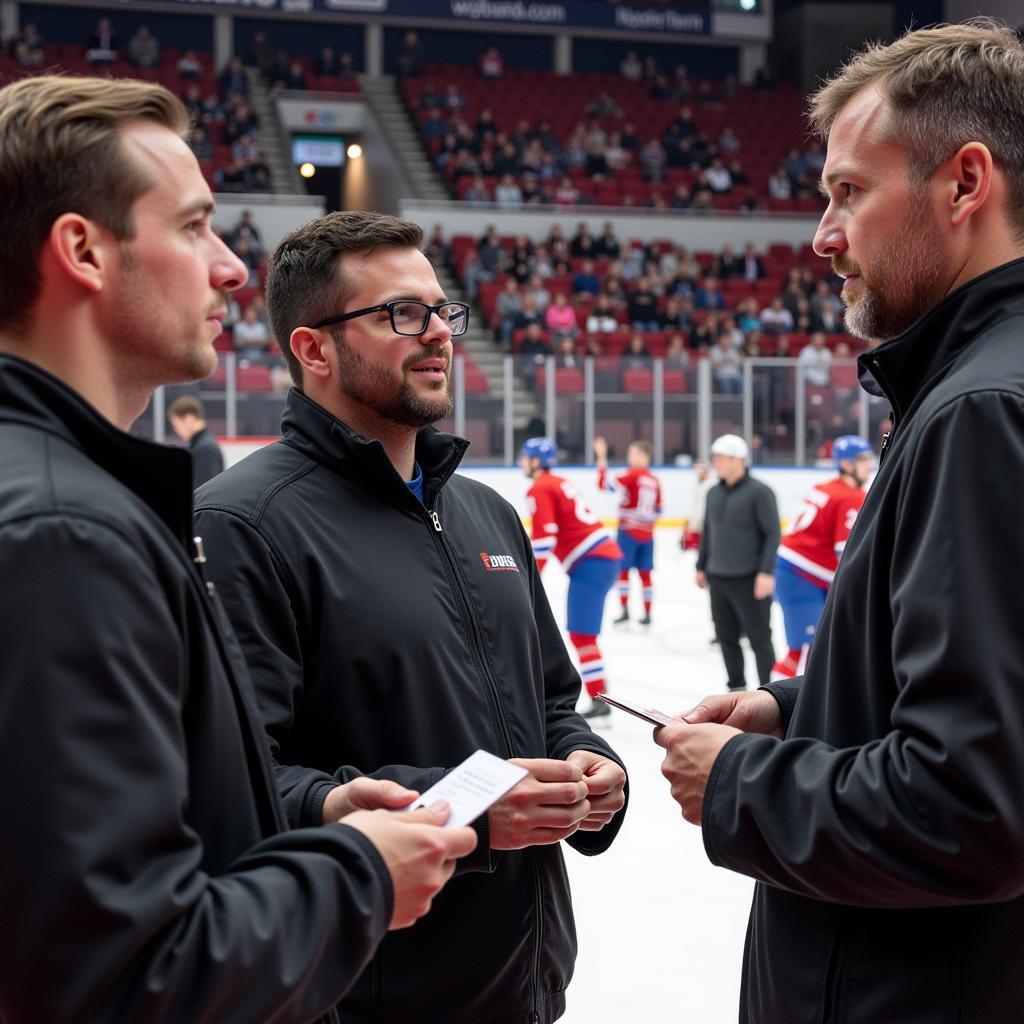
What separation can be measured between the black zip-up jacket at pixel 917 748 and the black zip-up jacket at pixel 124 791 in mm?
521

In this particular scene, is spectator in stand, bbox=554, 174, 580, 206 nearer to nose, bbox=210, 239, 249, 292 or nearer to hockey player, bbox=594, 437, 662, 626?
hockey player, bbox=594, 437, 662, 626

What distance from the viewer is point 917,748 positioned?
1411 mm

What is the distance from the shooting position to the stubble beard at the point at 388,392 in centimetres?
244

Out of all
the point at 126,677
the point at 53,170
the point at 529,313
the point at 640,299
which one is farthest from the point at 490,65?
the point at 126,677

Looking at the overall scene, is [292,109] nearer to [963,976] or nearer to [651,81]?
[651,81]

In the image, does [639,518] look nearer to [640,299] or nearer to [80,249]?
[80,249]

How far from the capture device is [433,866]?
4.52 ft

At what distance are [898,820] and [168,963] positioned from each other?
30.8 inches

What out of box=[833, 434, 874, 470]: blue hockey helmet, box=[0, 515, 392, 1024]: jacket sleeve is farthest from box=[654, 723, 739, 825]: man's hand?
box=[833, 434, 874, 470]: blue hockey helmet

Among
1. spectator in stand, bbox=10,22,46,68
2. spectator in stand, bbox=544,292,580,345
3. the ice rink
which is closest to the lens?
the ice rink

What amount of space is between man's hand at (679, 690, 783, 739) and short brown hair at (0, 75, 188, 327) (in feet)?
3.80

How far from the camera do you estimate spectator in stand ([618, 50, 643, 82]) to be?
28516mm

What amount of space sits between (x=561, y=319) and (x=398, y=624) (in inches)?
750

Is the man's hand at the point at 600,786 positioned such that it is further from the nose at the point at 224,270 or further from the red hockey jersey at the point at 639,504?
the red hockey jersey at the point at 639,504
